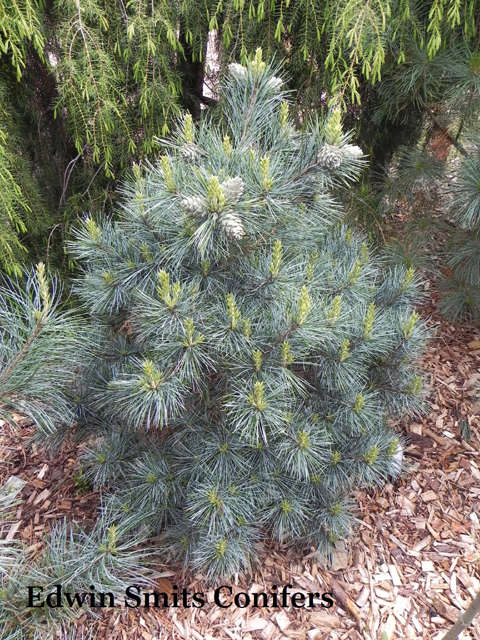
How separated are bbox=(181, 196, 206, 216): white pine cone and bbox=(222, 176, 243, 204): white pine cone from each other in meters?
0.05

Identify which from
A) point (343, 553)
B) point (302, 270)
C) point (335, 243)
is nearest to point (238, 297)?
point (302, 270)

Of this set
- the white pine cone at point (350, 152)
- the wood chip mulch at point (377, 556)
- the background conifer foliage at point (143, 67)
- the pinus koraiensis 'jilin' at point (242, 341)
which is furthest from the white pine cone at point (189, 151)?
the wood chip mulch at point (377, 556)

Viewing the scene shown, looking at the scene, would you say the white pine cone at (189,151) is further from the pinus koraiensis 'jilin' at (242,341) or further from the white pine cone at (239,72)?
the white pine cone at (239,72)

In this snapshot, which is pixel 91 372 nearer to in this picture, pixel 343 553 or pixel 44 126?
pixel 343 553

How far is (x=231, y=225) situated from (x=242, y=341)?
1.06 feet

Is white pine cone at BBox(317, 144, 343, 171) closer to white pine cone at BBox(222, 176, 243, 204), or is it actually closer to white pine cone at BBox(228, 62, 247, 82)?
white pine cone at BBox(222, 176, 243, 204)

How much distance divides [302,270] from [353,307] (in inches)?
7.8

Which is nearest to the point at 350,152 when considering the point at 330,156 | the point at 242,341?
the point at 330,156

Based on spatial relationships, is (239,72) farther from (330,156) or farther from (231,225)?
(231,225)

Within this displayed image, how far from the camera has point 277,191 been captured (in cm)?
110

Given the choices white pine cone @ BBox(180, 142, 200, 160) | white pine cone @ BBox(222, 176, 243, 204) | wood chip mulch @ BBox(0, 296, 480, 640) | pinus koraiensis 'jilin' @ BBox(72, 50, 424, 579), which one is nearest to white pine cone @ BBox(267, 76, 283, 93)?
pinus koraiensis 'jilin' @ BBox(72, 50, 424, 579)

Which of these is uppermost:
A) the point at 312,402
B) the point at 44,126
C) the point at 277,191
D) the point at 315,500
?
the point at 277,191

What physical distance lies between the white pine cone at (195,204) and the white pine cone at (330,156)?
1.02 feet

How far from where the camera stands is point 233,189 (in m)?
0.99
